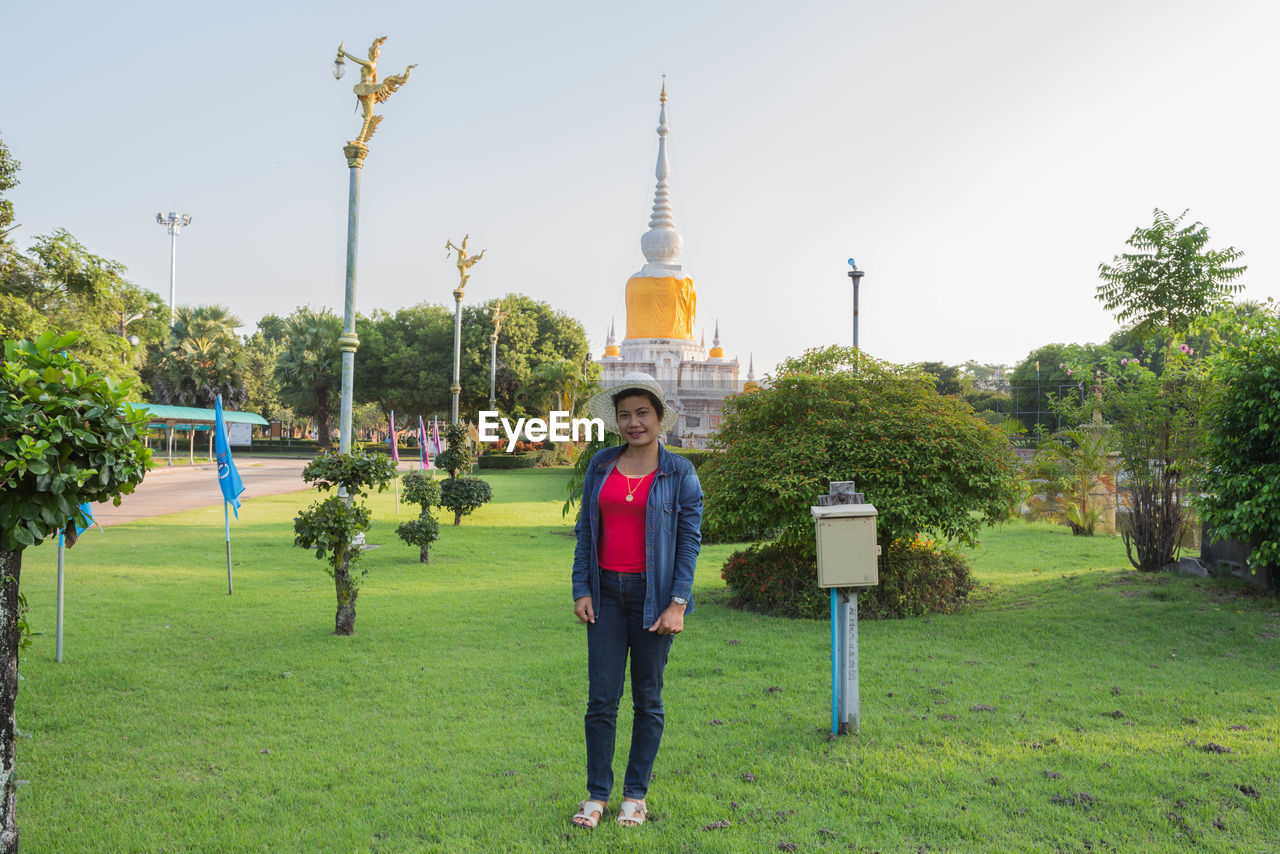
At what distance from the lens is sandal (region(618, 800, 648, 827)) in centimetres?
362

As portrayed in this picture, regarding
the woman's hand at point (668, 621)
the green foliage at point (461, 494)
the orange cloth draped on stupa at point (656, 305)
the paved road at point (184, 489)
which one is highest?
the orange cloth draped on stupa at point (656, 305)

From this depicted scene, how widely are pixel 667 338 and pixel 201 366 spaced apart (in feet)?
85.9

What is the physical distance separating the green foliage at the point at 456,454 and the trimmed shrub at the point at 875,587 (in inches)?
323

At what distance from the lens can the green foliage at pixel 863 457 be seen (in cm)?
764

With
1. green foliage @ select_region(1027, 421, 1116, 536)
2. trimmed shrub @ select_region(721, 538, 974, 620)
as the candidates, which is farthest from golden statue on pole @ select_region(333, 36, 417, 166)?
green foliage @ select_region(1027, 421, 1116, 536)

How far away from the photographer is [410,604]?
28.6 ft

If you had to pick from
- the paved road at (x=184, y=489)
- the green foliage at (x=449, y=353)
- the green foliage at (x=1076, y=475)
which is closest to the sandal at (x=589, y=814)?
the green foliage at (x=1076, y=475)

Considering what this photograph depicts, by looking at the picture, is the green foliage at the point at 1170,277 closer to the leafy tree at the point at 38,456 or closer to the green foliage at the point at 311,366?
the leafy tree at the point at 38,456

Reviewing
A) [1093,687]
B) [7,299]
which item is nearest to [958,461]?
[1093,687]

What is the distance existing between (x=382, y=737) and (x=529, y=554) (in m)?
7.96

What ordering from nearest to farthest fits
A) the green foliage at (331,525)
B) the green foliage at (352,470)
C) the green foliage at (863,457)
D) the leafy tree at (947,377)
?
the green foliage at (331,525)
the green foliage at (352,470)
the green foliage at (863,457)
the leafy tree at (947,377)

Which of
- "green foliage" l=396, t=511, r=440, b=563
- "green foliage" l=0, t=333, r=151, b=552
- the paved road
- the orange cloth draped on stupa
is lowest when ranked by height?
the paved road

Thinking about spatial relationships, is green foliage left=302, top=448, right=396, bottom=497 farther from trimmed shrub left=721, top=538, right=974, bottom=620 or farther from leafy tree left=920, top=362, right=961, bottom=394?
leafy tree left=920, top=362, right=961, bottom=394

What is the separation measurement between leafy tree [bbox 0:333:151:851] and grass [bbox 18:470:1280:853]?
880mm
